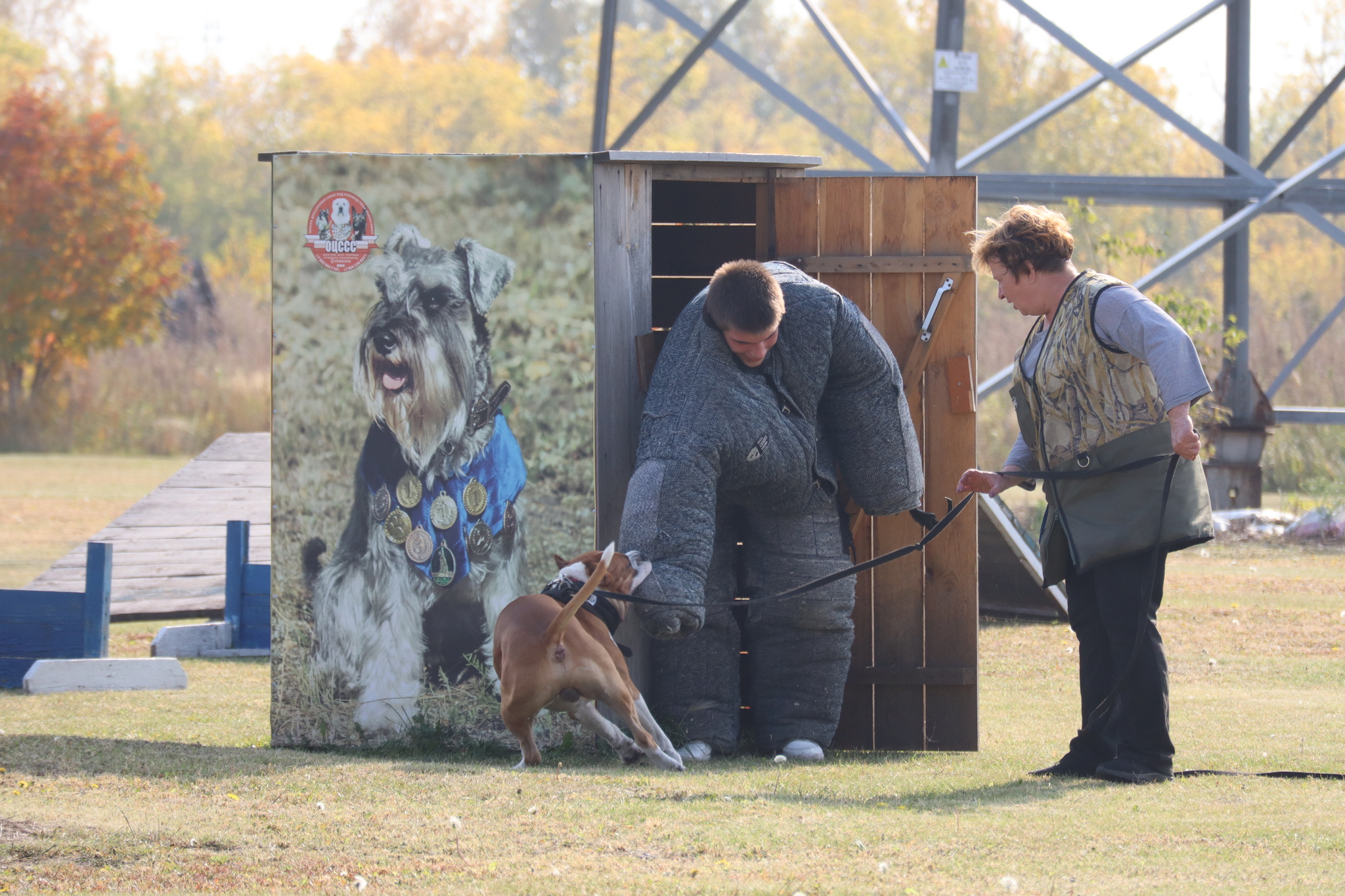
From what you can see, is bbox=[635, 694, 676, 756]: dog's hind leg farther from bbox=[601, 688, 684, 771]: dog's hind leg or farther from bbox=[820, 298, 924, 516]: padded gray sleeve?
bbox=[820, 298, 924, 516]: padded gray sleeve

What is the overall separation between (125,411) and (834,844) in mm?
27588

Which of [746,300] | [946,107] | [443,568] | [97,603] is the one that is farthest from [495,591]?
[946,107]

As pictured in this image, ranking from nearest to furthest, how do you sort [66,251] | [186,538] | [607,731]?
[607,731] → [186,538] → [66,251]

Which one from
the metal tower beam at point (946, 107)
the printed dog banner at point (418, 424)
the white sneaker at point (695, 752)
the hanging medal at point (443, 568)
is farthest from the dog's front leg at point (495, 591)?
the metal tower beam at point (946, 107)

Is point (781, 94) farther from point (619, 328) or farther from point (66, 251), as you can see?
point (66, 251)

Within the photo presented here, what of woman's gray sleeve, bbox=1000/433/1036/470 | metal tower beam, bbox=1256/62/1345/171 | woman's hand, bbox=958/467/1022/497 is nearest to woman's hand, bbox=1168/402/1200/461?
woman's hand, bbox=958/467/1022/497

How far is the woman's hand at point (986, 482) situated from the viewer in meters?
5.41

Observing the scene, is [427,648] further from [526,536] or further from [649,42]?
[649,42]

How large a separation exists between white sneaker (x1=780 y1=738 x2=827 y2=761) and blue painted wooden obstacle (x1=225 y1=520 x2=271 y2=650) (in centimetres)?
436

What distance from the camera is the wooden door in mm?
6035

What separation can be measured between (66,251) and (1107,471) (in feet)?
95.5

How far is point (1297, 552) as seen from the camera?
13.0 metres

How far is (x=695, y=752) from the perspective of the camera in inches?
224

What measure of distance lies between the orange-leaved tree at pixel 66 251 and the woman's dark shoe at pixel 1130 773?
92.5 ft
